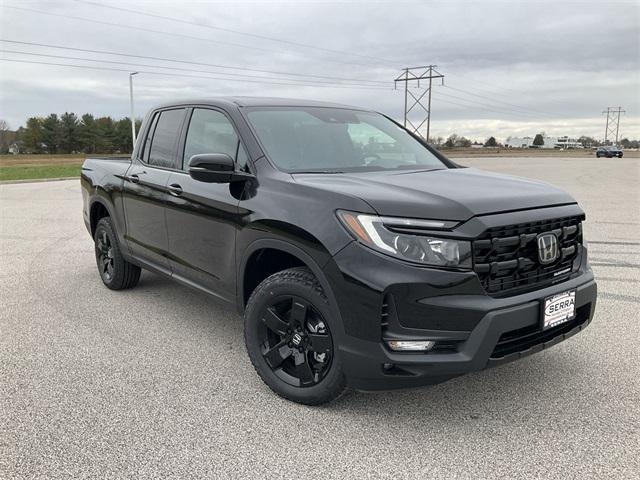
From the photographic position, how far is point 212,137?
13.3 feet

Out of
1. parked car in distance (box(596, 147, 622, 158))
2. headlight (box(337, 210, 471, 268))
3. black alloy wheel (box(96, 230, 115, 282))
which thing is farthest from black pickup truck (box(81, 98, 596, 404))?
parked car in distance (box(596, 147, 622, 158))

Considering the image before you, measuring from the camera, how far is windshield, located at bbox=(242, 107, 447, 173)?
12.0 feet

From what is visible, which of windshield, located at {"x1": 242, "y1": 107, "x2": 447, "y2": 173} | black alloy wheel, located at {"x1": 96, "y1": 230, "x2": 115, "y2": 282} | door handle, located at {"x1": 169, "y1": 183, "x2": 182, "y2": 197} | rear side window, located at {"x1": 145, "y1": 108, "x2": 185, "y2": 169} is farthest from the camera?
black alloy wheel, located at {"x1": 96, "y1": 230, "x2": 115, "y2": 282}

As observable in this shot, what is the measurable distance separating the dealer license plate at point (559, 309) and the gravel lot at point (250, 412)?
56cm

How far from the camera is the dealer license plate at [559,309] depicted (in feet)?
9.51

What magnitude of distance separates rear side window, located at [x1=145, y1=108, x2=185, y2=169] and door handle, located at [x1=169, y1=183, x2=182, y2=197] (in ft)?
0.67

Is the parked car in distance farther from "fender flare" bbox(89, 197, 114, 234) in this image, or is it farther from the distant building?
the distant building

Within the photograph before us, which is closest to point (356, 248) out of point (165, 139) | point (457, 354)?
point (457, 354)

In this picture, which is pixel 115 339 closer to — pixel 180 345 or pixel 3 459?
pixel 180 345

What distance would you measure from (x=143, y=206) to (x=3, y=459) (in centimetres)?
244

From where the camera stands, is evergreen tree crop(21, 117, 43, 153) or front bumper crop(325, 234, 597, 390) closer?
front bumper crop(325, 234, 597, 390)

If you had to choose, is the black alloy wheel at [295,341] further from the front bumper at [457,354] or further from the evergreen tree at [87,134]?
the evergreen tree at [87,134]

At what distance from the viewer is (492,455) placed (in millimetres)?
2715

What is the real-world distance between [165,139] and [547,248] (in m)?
3.17
